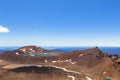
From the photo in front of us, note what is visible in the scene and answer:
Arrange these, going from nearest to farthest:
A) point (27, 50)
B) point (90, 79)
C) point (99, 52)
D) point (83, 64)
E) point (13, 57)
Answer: point (90, 79), point (83, 64), point (99, 52), point (13, 57), point (27, 50)

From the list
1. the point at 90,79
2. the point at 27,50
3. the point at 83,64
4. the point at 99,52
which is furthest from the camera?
the point at 27,50

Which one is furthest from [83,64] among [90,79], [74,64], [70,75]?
[90,79]

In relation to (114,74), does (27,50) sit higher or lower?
higher

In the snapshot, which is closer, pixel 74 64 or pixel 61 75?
pixel 61 75

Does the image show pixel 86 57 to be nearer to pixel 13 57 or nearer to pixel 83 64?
pixel 83 64

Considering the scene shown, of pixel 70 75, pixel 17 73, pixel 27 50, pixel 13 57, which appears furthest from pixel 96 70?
pixel 27 50

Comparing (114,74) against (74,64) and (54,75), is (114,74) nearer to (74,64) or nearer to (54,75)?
(54,75)
